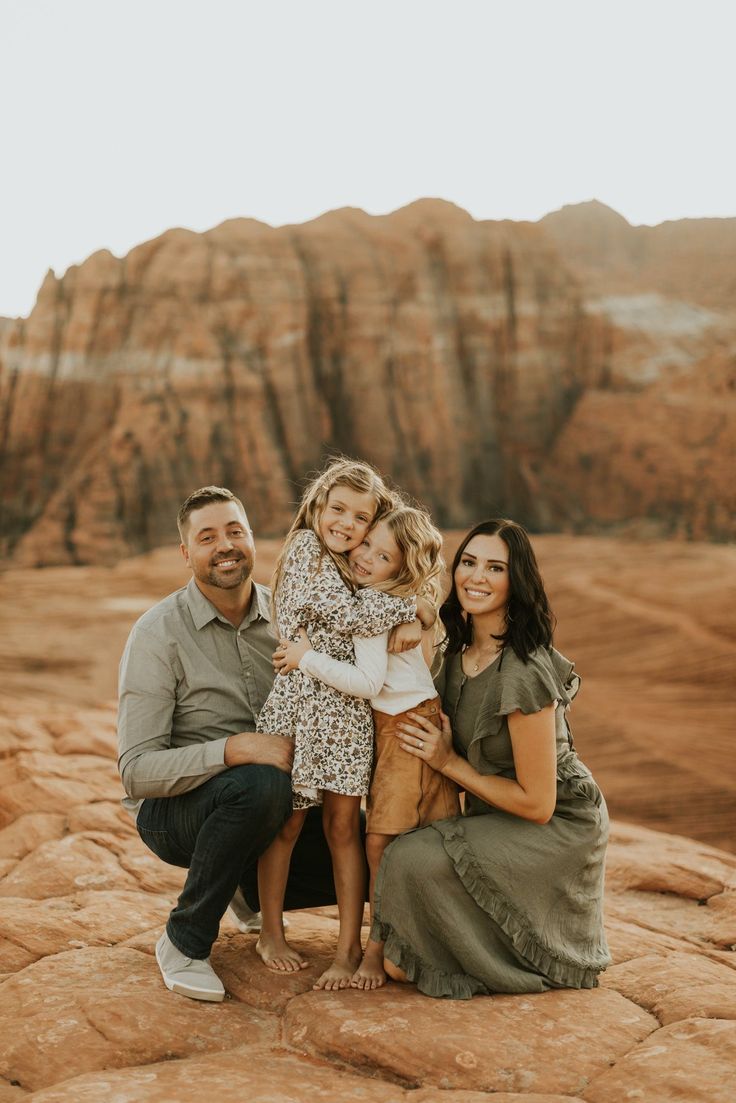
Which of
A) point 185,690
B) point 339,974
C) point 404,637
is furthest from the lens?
point 185,690

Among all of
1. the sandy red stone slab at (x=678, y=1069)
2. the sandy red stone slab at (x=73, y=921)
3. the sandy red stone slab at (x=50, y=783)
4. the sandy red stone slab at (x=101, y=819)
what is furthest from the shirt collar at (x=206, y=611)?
the sandy red stone slab at (x=50, y=783)

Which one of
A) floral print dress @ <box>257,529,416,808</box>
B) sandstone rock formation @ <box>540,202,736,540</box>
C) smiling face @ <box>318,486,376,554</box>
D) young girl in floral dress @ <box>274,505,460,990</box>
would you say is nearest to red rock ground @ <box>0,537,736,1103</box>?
young girl in floral dress @ <box>274,505,460,990</box>

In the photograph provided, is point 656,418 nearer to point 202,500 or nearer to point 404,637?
Answer: point 202,500

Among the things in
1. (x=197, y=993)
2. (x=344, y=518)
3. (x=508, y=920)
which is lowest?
(x=197, y=993)

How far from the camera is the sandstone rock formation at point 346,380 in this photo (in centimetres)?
2120

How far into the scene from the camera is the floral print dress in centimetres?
302

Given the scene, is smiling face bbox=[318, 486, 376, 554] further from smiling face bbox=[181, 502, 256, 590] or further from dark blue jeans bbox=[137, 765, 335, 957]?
dark blue jeans bbox=[137, 765, 335, 957]

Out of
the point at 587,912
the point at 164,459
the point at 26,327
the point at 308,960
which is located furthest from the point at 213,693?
the point at 26,327

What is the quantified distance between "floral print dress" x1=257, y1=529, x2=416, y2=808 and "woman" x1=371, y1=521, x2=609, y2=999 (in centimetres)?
18

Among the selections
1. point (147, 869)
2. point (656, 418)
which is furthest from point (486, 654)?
point (656, 418)

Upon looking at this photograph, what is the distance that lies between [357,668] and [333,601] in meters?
0.23

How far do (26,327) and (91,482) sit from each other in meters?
4.50

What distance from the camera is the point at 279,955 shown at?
10.3ft

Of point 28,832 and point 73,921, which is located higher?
point 73,921
